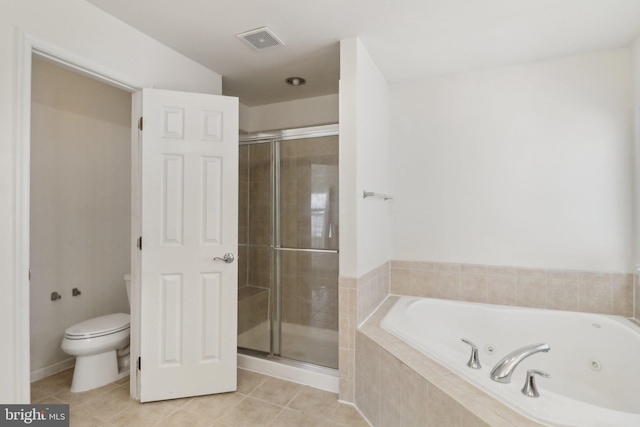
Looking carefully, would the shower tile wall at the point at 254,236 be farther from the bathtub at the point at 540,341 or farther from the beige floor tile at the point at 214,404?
the bathtub at the point at 540,341

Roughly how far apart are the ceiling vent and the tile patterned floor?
7.72ft

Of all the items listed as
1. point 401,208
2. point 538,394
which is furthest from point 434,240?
point 538,394

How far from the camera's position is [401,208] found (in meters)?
2.76

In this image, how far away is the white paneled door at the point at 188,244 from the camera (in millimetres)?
2051

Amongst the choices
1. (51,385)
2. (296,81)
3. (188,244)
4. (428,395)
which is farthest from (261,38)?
→ (51,385)

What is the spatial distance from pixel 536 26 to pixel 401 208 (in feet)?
4.89

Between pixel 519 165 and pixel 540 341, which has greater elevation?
pixel 519 165

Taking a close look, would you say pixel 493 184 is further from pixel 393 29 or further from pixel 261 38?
pixel 261 38

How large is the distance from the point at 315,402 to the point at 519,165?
223 centimetres

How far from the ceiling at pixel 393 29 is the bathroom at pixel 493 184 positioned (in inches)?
6.9

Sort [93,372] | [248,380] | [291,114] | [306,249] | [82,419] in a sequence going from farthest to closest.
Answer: [291,114]
[306,249]
[248,380]
[93,372]
[82,419]

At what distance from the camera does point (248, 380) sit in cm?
237

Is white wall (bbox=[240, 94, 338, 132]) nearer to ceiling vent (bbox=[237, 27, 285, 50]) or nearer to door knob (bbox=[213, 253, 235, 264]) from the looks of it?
ceiling vent (bbox=[237, 27, 285, 50])

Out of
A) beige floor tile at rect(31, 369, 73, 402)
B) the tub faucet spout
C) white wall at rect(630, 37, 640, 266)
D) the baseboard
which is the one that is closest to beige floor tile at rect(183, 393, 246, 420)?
beige floor tile at rect(31, 369, 73, 402)
